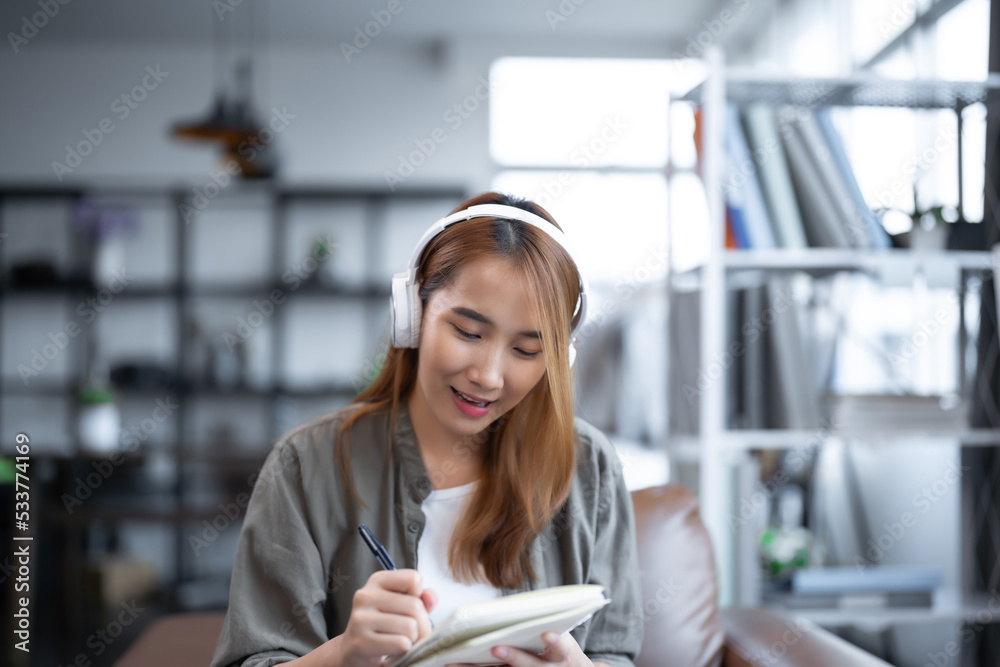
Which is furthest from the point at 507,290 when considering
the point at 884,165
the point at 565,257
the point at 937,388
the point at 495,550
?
the point at 884,165

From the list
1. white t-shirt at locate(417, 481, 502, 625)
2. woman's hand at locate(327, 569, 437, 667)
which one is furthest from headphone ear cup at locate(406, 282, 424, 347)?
woman's hand at locate(327, 569, 437, 667)

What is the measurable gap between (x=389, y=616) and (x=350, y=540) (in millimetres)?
322

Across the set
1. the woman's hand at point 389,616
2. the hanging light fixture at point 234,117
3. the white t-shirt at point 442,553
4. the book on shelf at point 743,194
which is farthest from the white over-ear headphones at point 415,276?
the hanging light fixture at point 234,117

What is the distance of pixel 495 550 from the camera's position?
3.78ft

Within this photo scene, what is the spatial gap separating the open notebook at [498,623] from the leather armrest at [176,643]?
0.64 meters

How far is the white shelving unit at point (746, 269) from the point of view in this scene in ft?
6.69

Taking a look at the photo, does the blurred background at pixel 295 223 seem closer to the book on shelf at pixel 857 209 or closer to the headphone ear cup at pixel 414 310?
the book on shelf at pixel 857 209

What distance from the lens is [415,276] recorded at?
113cm

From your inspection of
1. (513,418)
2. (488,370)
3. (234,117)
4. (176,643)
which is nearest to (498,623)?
(488,370)

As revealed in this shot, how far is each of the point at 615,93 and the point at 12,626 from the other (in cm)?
404

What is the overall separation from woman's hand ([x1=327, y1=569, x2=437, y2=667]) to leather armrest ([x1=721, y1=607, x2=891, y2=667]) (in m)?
0.73

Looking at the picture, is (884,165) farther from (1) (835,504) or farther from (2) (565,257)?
(2) (565,257)

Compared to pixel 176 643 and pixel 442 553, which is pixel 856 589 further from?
pixel 176 643

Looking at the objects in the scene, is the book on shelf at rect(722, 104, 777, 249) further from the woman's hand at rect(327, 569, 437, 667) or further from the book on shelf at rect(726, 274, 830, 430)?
the woman's hand at rect(327, 569, 437, 667)
